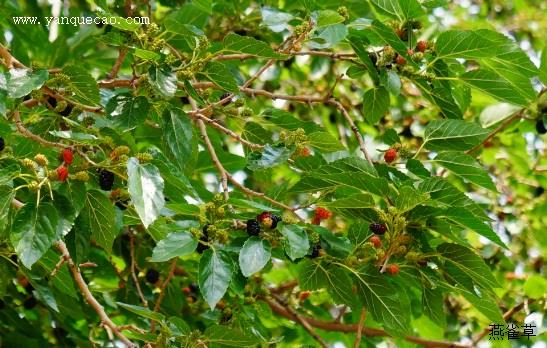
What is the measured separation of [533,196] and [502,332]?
119cm

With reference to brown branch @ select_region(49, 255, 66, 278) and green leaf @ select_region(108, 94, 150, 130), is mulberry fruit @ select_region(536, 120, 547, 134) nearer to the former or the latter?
green leaf @ select_region(108, 94, 150, 130)

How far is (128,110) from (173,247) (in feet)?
1.29

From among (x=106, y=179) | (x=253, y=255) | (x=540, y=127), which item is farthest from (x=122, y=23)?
(x=540, y=127)

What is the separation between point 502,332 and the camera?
2.66m

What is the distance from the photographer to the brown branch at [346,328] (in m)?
2.59

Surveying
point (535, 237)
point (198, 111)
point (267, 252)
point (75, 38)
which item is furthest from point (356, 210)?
point (535, 237)

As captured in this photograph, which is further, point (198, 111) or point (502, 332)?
point (502, 332)

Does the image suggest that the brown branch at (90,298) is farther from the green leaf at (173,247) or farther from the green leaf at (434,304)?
the green leaf at (434,304)

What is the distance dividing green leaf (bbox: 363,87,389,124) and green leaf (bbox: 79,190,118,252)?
0.86 m

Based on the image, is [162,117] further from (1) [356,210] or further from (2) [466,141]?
(2) [466,141]

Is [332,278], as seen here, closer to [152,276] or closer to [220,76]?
[220,76]

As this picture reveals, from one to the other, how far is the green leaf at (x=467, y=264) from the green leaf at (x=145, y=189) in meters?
0.67

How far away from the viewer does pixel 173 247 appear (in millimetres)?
1733

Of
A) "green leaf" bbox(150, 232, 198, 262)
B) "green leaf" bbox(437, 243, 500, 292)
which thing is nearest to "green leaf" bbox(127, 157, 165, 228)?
"green leaf" bbox(150, 232, 198, 262)
